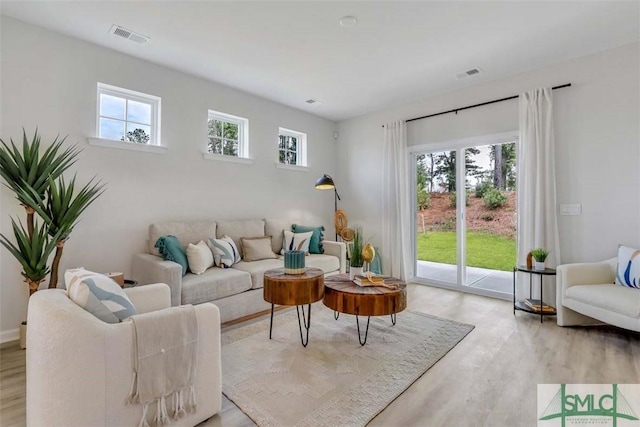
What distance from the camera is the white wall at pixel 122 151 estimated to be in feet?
8.56

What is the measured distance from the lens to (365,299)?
2312 millimetres

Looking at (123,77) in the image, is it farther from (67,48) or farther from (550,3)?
(550,3)

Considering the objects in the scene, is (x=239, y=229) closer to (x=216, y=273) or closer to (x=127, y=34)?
(x=216, y=273)

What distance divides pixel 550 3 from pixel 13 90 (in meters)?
4.50

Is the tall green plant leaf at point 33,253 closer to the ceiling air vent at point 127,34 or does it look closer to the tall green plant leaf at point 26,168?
the tall green plant leaf at point 26,168

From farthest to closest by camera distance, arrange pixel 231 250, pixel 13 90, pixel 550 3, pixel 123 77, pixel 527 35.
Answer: pixel 231 250 → pixel 123 77 → pixel 527 35 → pixel 13 90 → pixel 550 3

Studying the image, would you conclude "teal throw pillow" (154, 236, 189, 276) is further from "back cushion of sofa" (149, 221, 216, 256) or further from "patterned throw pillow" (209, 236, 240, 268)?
"patterned throw pillow" (209, 236, 240, 268)

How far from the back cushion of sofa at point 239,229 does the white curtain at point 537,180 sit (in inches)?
130

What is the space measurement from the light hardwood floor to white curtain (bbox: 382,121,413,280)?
1.53m

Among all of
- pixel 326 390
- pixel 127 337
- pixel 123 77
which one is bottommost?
pixel 326 390

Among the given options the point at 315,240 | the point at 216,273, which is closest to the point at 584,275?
the point at 315,240

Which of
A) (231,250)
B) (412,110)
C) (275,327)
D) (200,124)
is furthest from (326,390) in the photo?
(412,110)

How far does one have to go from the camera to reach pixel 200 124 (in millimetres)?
3797

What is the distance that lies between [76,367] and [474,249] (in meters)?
4.30
